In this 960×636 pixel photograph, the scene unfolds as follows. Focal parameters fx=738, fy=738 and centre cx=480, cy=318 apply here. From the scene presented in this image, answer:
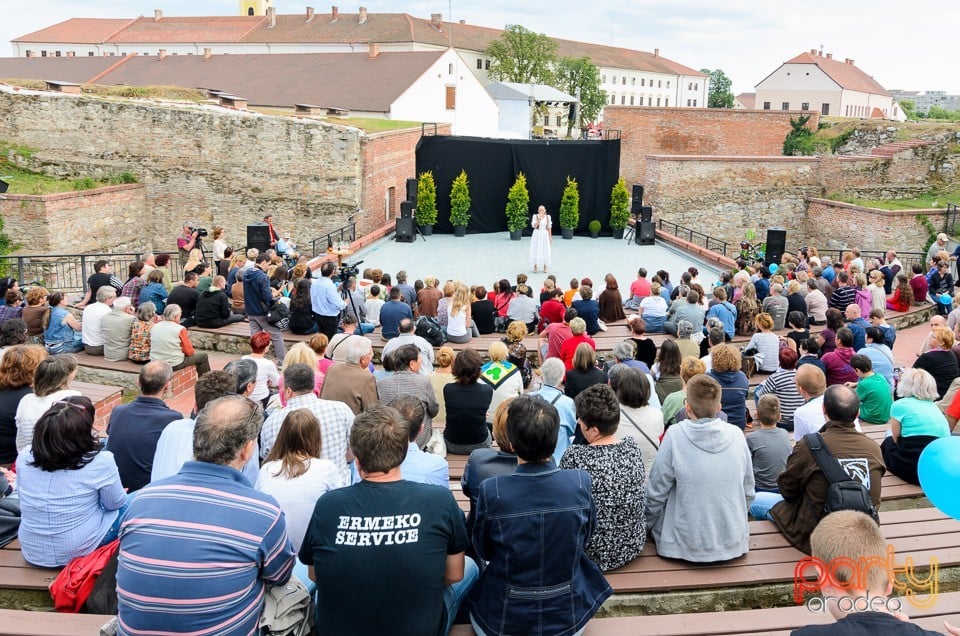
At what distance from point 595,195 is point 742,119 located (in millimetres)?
15053

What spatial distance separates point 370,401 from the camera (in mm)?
5969

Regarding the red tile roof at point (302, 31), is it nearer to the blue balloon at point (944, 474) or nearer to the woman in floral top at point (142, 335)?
the woman in floral top at point (142, 335)

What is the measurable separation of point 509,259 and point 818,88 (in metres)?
60.5

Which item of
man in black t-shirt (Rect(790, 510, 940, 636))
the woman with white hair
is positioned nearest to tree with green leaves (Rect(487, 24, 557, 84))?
the woman with white hair

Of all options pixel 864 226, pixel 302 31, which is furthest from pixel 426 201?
pixel 302 31

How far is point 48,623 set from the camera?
316cm

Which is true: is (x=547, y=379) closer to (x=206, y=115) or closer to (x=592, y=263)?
(x=592, y=263)

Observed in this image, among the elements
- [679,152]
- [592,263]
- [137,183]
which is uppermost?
[679,152]

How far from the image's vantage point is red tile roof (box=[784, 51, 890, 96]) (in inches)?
2633

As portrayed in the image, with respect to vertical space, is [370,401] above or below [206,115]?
below

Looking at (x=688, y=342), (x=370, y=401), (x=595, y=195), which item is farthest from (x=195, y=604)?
(x=595, y=195)

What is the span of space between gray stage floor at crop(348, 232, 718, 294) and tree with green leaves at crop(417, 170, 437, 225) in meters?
0.58

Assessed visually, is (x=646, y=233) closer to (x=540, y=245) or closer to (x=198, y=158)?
(x=540, y=245)

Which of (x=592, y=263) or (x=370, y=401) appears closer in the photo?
(x=370, y=401)
